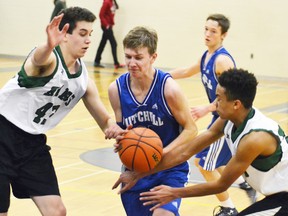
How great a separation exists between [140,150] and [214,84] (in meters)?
2.63

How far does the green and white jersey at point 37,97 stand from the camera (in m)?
4.84

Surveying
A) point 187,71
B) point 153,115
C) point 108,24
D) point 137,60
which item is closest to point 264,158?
point 153,115

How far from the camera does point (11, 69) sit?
18094 millimetres

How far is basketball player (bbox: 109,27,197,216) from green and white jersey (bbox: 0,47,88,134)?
1.29ft

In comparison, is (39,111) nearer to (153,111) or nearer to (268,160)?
(153,111)

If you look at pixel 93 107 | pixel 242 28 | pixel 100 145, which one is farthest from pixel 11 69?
pixel 93 107

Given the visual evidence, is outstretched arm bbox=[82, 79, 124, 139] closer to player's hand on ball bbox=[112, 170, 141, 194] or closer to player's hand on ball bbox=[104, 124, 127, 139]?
player's hand on ball bbox=[104, 124, 127, 139]

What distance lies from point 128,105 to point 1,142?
0.96 metres

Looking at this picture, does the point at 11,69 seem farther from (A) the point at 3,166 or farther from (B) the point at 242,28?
(A) the point at 3,166

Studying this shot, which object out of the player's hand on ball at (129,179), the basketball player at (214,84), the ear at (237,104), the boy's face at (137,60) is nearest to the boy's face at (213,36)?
the basketball player at (214,84)

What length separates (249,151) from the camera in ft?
13.5

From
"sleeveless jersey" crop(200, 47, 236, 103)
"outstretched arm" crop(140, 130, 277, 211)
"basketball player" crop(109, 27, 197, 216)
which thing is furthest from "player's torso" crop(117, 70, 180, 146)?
"sleeveless jersey" crop(200, 47, 236, 103)

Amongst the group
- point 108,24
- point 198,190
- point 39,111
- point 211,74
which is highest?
point 39,111

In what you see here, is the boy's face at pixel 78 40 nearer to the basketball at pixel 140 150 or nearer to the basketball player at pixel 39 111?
the basketball player at pixel 39 111
